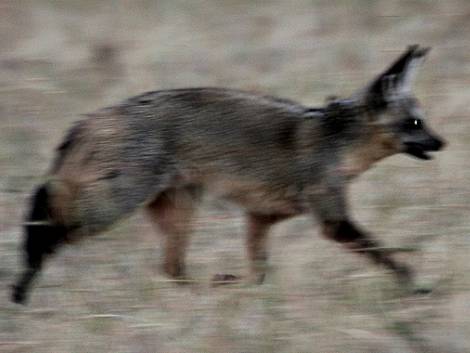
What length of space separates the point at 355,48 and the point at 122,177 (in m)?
5.45

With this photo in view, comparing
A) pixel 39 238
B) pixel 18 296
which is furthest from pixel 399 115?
pixel 18 296

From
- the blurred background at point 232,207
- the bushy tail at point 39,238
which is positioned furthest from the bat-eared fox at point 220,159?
the blurred background at point 232,207

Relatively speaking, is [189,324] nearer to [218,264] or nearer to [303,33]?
[218,264]

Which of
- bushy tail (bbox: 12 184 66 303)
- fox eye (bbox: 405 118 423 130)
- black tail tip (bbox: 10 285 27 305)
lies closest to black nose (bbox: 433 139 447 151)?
fox eye (bbox: 405 118 423 130)

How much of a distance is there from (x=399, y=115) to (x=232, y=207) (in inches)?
52.4

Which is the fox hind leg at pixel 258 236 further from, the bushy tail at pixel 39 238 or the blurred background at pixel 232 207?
the bushy tail at pixel 39 238

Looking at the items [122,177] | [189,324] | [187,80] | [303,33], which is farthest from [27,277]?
[303,33]

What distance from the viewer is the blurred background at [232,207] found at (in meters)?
5.98

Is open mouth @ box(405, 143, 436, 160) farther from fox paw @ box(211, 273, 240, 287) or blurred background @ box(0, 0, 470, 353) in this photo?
fox paw @ box(211, 273, 240, 287)

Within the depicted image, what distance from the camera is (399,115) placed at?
24.2 feet

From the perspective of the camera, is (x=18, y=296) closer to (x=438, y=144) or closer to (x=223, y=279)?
(x=223, y=279)

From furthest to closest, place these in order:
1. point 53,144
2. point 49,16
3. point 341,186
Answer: point 49,16 < point 53,144 < point 341,186

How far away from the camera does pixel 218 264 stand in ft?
24.2

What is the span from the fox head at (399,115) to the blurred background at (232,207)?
1.65ft
